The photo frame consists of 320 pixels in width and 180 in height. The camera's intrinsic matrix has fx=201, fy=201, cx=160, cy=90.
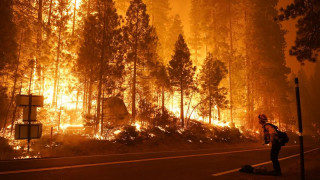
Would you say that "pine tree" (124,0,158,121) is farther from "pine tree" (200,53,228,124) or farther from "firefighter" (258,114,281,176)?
"firefighter" (258,114,281,176)

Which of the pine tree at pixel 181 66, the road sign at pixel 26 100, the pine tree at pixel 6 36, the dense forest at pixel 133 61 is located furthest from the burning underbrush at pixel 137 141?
the pine tree at pixel 6 36

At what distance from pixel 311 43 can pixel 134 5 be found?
685 inches

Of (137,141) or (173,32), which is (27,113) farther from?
(173,32)

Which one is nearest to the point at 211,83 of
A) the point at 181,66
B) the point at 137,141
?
the point at 181,66

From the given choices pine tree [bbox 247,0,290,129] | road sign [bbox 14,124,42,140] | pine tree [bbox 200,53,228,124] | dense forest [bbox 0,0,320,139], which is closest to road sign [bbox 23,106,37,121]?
road sign [bbox 14,124,42,140]

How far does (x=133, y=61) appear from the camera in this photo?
915 inches

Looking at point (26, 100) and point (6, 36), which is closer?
point (26, 100)

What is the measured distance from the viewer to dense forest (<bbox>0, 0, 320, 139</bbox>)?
18.1 meters

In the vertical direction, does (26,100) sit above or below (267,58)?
below

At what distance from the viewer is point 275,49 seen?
38938 millimetres

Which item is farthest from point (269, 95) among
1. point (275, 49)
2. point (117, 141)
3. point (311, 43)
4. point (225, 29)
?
point (117, 141)

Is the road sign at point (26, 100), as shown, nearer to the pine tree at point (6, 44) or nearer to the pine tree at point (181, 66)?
the pine tree at point (6, 44)

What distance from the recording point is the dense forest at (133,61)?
18141 millimetres

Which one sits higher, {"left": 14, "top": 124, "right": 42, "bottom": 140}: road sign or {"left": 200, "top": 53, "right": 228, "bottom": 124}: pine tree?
{"left": 200, "top": 53, "right": 228, "bottom": 124}: pine tree
